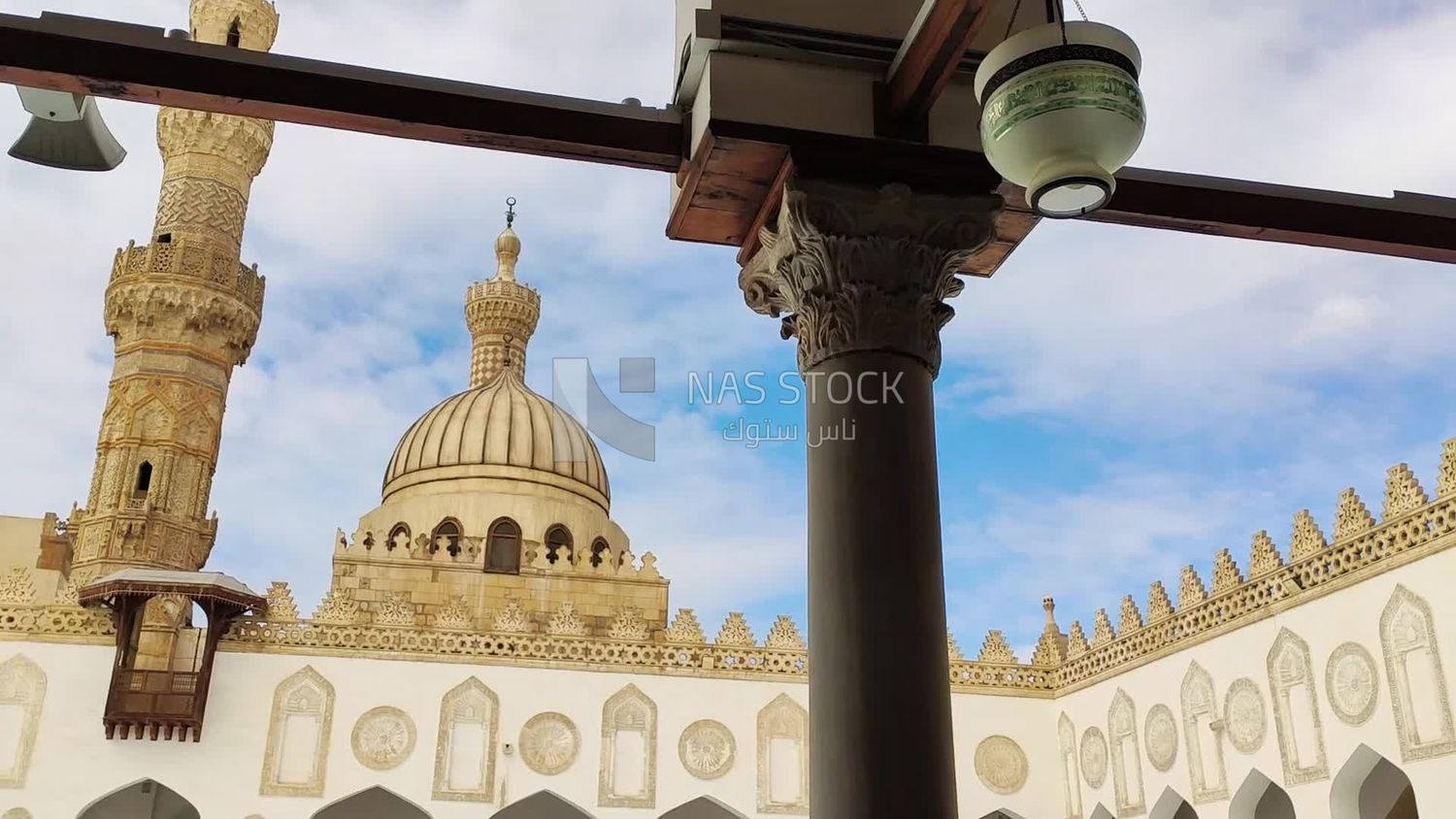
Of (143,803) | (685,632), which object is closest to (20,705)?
(143,803)

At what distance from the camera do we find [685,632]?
13750 mm

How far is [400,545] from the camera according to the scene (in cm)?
1702

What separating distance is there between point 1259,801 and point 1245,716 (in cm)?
83

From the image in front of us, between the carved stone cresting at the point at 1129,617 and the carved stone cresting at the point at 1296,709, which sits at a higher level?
the carved stone cresting at the point at 1129,617

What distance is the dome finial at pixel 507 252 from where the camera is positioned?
23047 mm

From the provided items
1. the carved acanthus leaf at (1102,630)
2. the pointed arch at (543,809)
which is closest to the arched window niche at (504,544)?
the pointed arch at (543,809)

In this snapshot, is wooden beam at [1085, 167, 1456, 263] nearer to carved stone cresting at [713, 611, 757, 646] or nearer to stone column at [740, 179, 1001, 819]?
stone column at [740, 179, 1001, 819]

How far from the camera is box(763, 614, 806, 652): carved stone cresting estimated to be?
1381 cm

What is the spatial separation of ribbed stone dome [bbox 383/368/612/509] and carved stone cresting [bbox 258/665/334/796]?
18.8ft

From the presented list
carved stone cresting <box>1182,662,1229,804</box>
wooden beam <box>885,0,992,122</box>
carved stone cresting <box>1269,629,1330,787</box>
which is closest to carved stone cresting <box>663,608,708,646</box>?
carved stone cresting <box>1182,662,1229,804</box>

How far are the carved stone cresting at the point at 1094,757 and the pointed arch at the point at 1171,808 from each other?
1.00m

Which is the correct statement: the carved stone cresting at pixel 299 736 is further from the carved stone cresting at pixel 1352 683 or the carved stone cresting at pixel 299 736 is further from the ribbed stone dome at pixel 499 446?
the carved stone cresting at pixel 1352 683

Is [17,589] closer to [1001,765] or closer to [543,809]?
[543,809]

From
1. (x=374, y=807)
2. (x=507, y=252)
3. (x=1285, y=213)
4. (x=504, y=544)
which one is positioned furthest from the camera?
(x=507, y=252)
